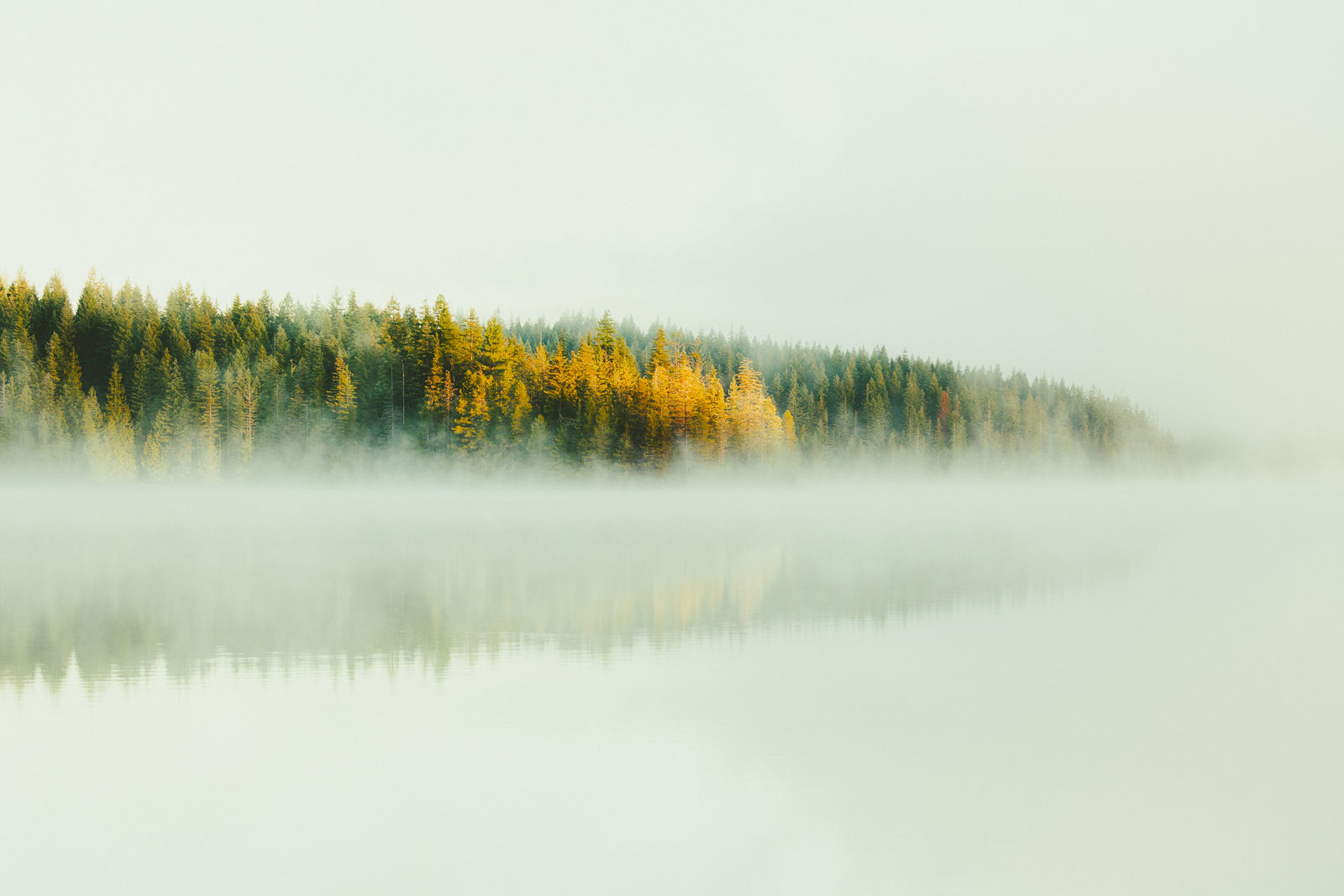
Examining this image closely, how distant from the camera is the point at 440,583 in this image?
24.8 meters

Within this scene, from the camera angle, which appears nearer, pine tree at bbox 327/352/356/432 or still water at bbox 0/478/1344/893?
→ still water at bbox 0/478/1344/893

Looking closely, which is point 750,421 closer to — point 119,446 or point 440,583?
point 119,446

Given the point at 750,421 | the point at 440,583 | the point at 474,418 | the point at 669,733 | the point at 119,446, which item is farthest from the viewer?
the point at 750,421

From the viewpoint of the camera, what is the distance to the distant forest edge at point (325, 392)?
87.6 metres

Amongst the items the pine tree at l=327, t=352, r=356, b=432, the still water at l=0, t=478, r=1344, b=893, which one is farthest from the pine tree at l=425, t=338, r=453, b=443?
the still water at l=0, t=478, r=1344, b=893

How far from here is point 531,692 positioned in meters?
13.3

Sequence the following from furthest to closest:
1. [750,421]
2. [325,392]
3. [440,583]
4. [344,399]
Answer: [325,392], [344,399], [750,421], [440,583]

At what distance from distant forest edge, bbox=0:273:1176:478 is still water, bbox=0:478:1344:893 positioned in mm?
60863

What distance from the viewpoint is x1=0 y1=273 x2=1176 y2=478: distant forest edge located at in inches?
3447

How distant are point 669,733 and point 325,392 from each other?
3695 inches

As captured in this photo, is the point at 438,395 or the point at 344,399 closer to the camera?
the point at 438,395

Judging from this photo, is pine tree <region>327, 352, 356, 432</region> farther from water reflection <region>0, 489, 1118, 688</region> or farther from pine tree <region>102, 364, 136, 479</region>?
water reflection <region>0, 489, 1118, 688</region>

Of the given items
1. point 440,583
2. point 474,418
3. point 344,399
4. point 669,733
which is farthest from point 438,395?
point 669,733

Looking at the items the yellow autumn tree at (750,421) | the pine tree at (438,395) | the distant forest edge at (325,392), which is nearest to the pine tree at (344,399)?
the distant forest edge at (325,392)
